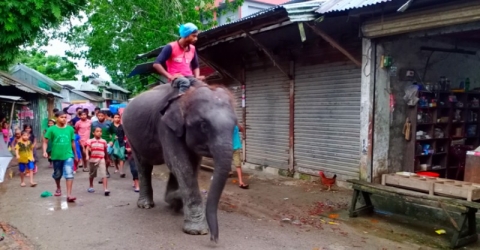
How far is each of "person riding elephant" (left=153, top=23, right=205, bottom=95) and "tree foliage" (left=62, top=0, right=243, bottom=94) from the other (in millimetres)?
8594

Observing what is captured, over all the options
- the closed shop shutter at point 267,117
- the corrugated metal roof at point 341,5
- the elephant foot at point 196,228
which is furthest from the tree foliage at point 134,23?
the elephant foot at point 196,228

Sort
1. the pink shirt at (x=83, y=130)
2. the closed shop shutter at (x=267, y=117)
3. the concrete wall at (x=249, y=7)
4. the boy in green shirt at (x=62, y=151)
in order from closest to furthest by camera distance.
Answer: the boy in green shirt at (x=62, y=151)
the closed shop shutter at (x=267, y=117)
the pink shirt at (x=83, y=130)
the concrete wall at (x=249, y=7)

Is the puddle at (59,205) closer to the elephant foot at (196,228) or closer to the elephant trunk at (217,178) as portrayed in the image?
the elephant foot at (196,228)

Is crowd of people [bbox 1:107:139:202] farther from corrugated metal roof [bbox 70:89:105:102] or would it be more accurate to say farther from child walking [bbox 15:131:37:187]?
corrugated metal roof [bbox 70:89:105:102]

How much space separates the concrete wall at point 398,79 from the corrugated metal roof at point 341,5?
3.20 ft

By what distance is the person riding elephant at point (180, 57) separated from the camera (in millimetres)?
5648

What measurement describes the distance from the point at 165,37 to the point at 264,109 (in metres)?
5.69

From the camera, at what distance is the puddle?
6718mm

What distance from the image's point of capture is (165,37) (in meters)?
14.4


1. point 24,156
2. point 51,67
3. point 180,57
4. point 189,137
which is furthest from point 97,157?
point 51,67

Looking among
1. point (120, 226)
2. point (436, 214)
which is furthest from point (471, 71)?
Answer: point (120, 226)

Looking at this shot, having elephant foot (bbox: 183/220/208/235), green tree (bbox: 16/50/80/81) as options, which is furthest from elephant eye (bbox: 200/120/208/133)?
green tree (bbox: 16/50/80/81)

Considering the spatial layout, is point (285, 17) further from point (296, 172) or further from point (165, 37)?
point (165, 37)

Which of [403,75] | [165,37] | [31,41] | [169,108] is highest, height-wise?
[165,37]
